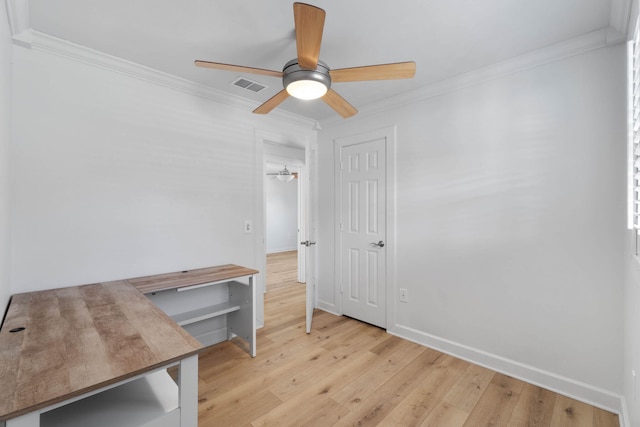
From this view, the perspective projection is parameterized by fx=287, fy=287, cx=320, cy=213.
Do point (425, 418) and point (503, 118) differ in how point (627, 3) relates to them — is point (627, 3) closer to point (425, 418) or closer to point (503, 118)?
point (503, 118)

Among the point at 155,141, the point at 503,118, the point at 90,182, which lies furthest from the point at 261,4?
the point at 503,118

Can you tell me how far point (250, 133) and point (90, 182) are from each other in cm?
145

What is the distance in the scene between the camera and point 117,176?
7.16 feet

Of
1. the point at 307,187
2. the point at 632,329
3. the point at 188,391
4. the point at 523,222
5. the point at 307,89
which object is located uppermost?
the point at 307,89

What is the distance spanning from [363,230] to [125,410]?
247 cm

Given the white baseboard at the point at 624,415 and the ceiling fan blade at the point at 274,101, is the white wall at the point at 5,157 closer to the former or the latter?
the ceiling fan blade at the point at 274,101

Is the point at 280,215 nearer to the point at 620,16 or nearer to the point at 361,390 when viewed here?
the point at 361,390

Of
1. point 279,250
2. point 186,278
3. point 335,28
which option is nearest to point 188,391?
point 186,278

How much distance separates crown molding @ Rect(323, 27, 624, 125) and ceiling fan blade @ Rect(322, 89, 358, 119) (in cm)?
90

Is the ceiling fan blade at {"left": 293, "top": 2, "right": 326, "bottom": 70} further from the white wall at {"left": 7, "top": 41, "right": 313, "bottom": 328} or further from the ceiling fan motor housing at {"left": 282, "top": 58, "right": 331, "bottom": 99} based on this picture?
the white wall at {"left": 7, "top": 41, "right": 313, "bottom": 328}

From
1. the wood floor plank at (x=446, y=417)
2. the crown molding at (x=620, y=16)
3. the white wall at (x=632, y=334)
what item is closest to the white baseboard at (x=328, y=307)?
the wood floor plank at (x=446, y=417)

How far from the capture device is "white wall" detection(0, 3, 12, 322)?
4.81ft

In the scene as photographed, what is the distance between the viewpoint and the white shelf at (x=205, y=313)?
7.74 ft

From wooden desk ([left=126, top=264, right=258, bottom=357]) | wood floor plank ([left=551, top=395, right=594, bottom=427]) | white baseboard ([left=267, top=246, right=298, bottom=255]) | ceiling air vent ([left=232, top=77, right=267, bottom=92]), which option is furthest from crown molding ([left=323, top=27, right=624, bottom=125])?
white baseboard ([left=267, top=246, right=298, bottom=255])
